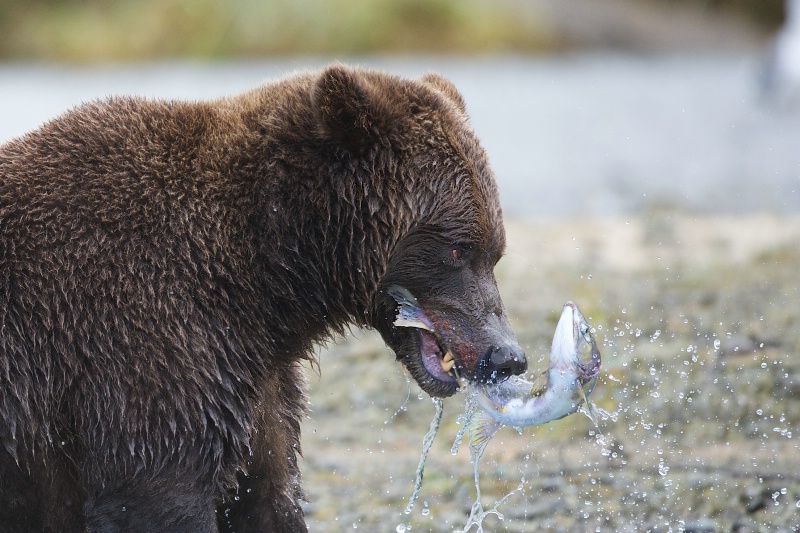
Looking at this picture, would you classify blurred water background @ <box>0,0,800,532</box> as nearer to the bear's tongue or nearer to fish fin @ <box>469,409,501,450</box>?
the bear's tongue

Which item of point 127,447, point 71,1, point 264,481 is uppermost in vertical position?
point 127,447

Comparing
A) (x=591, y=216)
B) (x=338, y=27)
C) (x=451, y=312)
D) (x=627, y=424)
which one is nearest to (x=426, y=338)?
(x=451, y=312)

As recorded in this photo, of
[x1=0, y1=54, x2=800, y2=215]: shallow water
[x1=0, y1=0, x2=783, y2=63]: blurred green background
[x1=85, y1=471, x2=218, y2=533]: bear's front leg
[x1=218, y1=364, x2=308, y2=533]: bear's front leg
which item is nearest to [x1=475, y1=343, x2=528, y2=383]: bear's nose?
[x1=218, y1=364, x2=308, y2=533]: bear's front leg

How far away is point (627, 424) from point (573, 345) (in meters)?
2.75

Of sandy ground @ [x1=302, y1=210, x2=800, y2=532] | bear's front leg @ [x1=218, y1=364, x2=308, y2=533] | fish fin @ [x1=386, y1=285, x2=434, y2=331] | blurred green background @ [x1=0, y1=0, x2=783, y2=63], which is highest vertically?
fish fin @ [x1=386, y1=285, x2=434, y2=331]

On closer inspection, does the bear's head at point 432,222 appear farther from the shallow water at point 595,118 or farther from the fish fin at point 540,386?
the shallow water at point 595,118

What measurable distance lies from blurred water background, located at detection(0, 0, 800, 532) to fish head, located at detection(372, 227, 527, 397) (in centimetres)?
30

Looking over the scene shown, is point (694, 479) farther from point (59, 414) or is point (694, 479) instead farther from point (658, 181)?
point (658, 181)

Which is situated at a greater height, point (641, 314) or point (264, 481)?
point (264, 481)

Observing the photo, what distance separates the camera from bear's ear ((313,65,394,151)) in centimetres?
474

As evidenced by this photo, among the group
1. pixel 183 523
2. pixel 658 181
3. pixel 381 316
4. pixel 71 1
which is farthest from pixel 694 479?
pixel 71 1

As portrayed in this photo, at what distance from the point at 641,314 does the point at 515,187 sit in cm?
664

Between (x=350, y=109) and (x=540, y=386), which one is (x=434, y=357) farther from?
(x=350, y=109)

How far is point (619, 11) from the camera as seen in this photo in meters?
25.6
